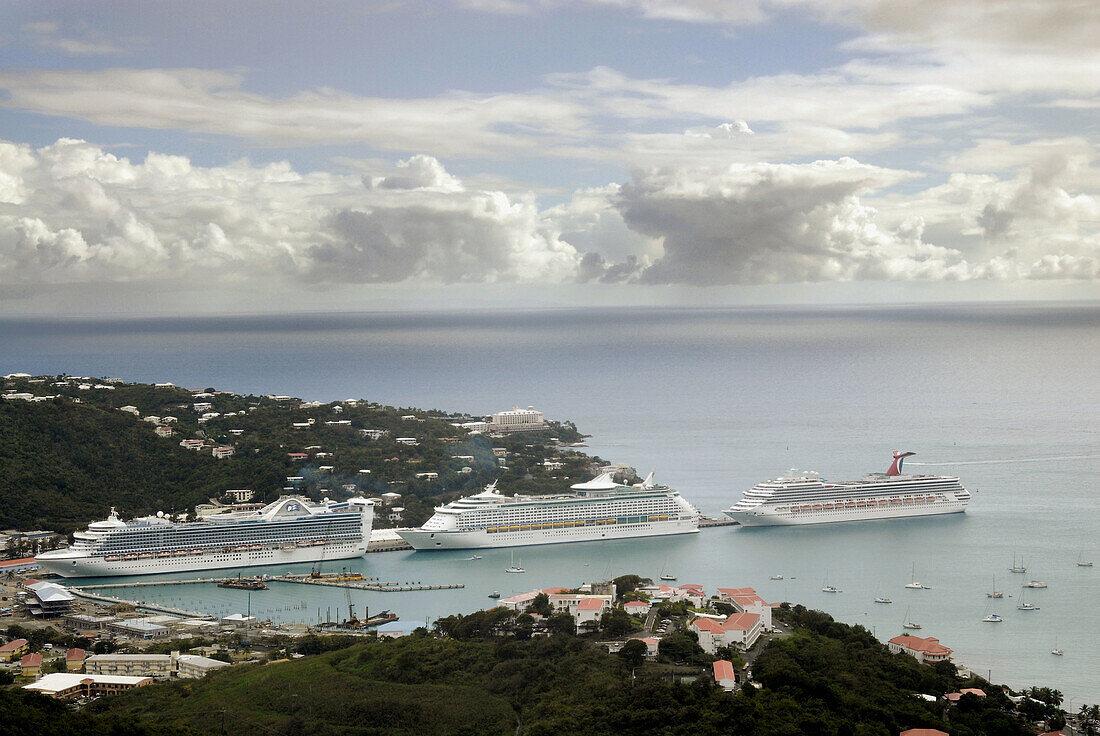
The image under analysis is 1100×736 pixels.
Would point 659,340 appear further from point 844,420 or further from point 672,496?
point 672,496

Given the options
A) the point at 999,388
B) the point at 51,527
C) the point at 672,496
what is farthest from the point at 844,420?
the point at 51,527

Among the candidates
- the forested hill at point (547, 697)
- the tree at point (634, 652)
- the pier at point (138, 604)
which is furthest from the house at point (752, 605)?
the pier at point (138, 604)

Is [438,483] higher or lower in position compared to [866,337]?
lower

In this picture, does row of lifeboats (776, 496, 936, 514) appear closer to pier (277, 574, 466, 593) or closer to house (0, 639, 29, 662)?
pier (277, 574, 466, 593)

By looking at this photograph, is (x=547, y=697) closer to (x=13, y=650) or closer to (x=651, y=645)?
(x=651, y=645)

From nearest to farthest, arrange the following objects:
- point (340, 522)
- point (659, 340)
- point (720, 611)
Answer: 1. point (720, 611)
2. point (340, 522)
3. point (659, 340)

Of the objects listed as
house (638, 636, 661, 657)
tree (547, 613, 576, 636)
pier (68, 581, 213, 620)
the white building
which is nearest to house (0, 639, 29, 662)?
pier (68, 581, 213, 620)

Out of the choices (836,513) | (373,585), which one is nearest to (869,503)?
(836,513)
